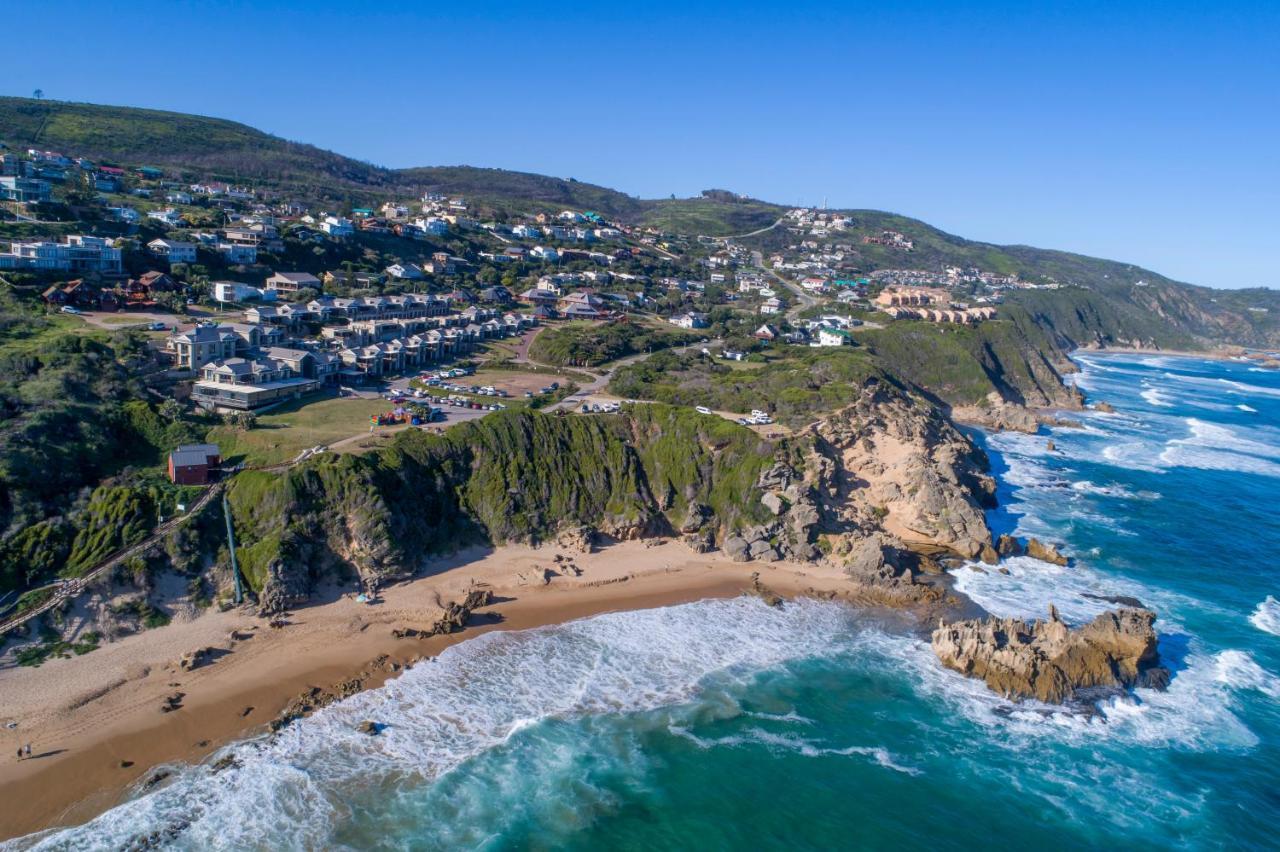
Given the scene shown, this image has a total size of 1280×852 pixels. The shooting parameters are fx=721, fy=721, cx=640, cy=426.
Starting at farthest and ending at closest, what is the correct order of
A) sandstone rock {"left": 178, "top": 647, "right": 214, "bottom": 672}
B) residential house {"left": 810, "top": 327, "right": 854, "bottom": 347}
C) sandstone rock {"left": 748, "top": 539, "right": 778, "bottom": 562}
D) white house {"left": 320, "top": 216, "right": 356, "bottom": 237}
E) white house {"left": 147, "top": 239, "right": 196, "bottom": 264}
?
Result: white house {"left": 320, "top": 216, "right": 356, "bottom": 237}
residential house {"left": 810, "top": 327, "right": 854, "bottom": 347}
white house {"left": 147, "top": 239, "right": 196, "bottom": 264}
sandstone rock {"left": 748, "top": 539, "right": 778, "bottom": 562}
sandstone rock {"left": 178, "top": 647, "right": 214, "bottom": 672}

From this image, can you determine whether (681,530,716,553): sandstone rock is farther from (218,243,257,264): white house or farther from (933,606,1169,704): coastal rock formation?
(218,243,257,264): white house

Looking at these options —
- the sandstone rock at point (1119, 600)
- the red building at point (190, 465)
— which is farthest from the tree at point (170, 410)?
the sandstone rock at point (1119, 600)

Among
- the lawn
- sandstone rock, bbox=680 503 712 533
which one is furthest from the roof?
sandstone rock, bbox=680 503 712 533

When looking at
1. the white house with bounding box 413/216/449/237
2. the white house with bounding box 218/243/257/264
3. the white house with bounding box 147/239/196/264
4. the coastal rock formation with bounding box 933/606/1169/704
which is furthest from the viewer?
the white house with bounding box 413/216/449/237

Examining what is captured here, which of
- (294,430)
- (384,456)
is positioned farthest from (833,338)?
(294,430)

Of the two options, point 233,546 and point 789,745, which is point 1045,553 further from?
point 233,546

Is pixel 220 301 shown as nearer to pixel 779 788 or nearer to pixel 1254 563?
pixel 779 788
